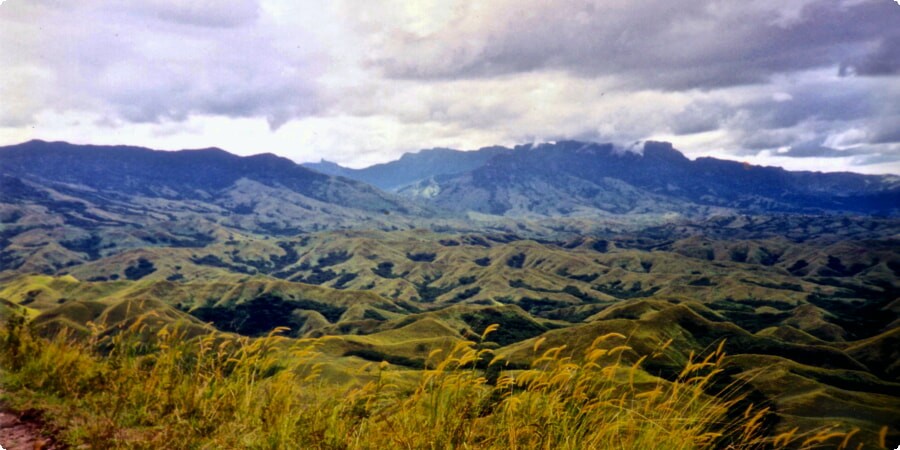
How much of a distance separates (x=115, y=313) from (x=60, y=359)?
170 m

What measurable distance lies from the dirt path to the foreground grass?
0.62ft

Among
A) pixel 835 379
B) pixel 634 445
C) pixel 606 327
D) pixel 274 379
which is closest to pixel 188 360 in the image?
pixel 274 379

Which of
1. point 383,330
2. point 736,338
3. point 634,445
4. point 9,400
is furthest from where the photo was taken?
point 383,330

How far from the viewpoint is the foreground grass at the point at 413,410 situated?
228 inches

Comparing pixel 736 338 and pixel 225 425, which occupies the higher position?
pixel 225 425

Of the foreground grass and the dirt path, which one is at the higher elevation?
the foreground grass

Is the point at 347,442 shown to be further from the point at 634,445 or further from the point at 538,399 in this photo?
the point at 634,445

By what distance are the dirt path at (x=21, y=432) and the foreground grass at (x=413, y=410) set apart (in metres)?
0.19

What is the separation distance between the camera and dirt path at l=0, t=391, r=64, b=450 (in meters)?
6.64

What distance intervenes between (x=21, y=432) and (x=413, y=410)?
16.9 feet

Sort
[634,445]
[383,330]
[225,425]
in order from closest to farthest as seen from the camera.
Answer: [634,445] < [225,425] < [383,330]

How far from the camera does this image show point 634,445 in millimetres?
5633

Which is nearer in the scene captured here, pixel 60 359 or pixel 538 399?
pixel 538 399

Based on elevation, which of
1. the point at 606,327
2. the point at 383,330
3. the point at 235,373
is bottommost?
the point at 383,330
